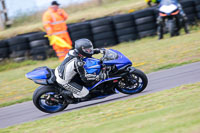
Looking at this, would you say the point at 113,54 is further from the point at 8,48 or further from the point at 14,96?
the point at 8,48

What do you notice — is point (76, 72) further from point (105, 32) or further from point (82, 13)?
point (82, 13)

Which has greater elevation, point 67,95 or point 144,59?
point 67,95

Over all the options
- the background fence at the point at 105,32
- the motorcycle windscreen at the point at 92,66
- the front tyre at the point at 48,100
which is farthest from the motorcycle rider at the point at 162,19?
the front tyre at the point at 48,100

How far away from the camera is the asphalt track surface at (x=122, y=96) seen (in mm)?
7454

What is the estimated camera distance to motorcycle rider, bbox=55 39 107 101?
7098 millimetres

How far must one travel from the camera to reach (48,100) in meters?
7.44

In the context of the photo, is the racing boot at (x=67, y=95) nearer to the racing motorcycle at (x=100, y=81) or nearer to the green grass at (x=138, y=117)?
the racing motorcycle at (x=100, y=81)

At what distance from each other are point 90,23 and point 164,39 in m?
3.37

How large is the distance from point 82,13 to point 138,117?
1626 centimetres

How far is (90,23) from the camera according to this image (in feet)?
52.2

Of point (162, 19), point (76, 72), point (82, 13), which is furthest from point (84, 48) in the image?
point (82, 13)

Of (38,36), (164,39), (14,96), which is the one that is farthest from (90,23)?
(14,96)

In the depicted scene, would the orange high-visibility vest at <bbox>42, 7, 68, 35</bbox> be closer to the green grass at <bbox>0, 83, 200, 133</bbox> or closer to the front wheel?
the front wheel

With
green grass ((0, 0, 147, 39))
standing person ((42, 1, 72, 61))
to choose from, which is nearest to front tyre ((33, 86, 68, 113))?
standing person ((42, 1, 72, 61))
